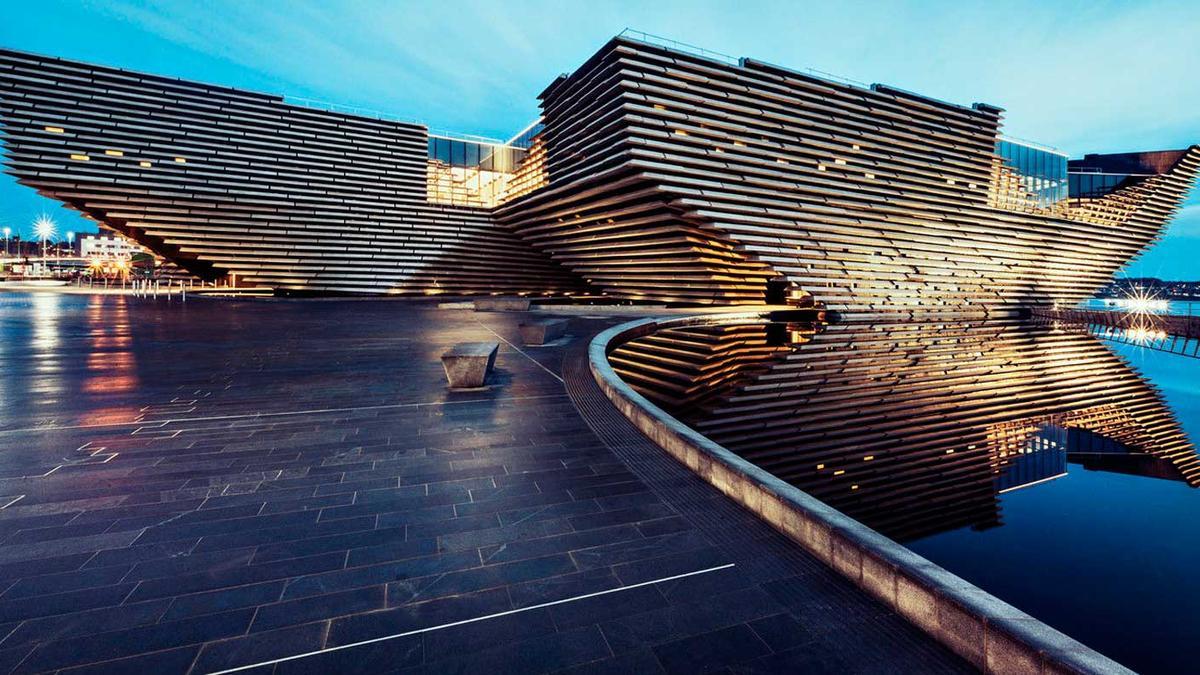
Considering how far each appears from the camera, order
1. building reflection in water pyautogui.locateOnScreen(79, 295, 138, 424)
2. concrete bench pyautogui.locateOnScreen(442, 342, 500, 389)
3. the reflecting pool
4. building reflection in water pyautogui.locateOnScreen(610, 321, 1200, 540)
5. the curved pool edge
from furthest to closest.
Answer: concrete bench pyautogui.locateOnScreen(442, 342, 500, 389), building reflection in water pyautogui.locateOnScreen(610, 321, 1200, 540), building reflection in water pyautogui.locateOnScreen(79, 295, 138, 424), the reflecting pool, the curved pool edge

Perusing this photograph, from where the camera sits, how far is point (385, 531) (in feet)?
11.9

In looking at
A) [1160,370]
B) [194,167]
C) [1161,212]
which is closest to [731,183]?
[1160,370]

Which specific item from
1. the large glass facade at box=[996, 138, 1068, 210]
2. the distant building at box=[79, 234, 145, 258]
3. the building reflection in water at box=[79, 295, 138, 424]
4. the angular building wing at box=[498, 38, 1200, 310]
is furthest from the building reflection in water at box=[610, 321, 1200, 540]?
the distant building at box=[79, 234, 145, 258]

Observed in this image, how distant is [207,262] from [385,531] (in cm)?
4380

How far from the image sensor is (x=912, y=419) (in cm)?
949

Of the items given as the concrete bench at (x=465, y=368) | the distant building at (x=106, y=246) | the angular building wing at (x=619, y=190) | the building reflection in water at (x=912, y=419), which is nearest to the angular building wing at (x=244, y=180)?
the angular building wing at (x=619, y=190)

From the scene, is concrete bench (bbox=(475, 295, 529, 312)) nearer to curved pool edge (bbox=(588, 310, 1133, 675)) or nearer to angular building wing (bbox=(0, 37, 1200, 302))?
angular building wing (bbox=(0, 37, 1200, 302))

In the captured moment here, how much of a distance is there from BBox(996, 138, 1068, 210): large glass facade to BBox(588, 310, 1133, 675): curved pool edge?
51.5 m

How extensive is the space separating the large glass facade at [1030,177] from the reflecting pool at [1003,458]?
35.1 m

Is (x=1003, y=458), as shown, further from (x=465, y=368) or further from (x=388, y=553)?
(x=388, y=553)

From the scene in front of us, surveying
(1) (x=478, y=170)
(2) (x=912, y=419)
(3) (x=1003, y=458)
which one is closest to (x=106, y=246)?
(1) (x=478, y=170)

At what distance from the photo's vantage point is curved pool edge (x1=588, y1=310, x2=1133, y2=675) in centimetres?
209

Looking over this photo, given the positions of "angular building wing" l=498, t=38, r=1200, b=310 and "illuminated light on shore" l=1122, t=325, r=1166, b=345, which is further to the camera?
"angular building wing" l=498, t=38, r=1200, b=310

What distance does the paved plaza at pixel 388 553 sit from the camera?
95.7 inches
